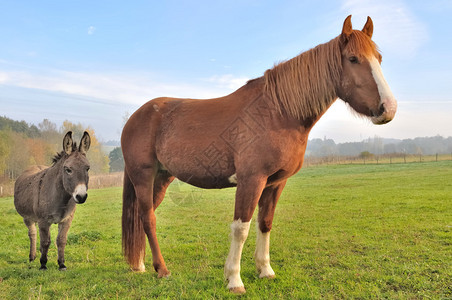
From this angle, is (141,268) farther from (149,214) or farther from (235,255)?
(235,255)

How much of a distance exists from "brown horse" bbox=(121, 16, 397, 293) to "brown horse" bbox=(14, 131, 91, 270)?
0.97m

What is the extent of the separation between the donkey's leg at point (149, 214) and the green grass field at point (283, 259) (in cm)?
26

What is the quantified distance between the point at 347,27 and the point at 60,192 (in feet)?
17.2

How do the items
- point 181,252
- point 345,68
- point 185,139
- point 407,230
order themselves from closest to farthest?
point 345,68 < point 185,139 < point 181,252 < point 407,230

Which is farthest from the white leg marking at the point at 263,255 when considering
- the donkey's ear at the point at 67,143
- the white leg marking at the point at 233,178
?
the donkey's ear at the point at 67,143

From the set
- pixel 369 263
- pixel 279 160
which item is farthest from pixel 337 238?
pixel 279 160

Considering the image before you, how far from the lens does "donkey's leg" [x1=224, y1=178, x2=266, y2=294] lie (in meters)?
3.50

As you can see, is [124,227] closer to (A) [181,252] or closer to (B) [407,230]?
(A) [181,252]

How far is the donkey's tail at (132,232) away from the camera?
4816mm

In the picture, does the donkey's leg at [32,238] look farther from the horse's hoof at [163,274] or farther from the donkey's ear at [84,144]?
the horse's hoof at [163,274]

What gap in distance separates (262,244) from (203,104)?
7.45ft

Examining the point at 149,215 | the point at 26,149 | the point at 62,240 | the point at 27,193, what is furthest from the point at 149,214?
the point at 26,149

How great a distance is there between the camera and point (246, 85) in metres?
4.23

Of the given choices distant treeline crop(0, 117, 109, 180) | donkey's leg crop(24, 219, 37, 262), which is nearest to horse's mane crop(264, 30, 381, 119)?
donkey's leg crop(24, 219, 37, 262)
